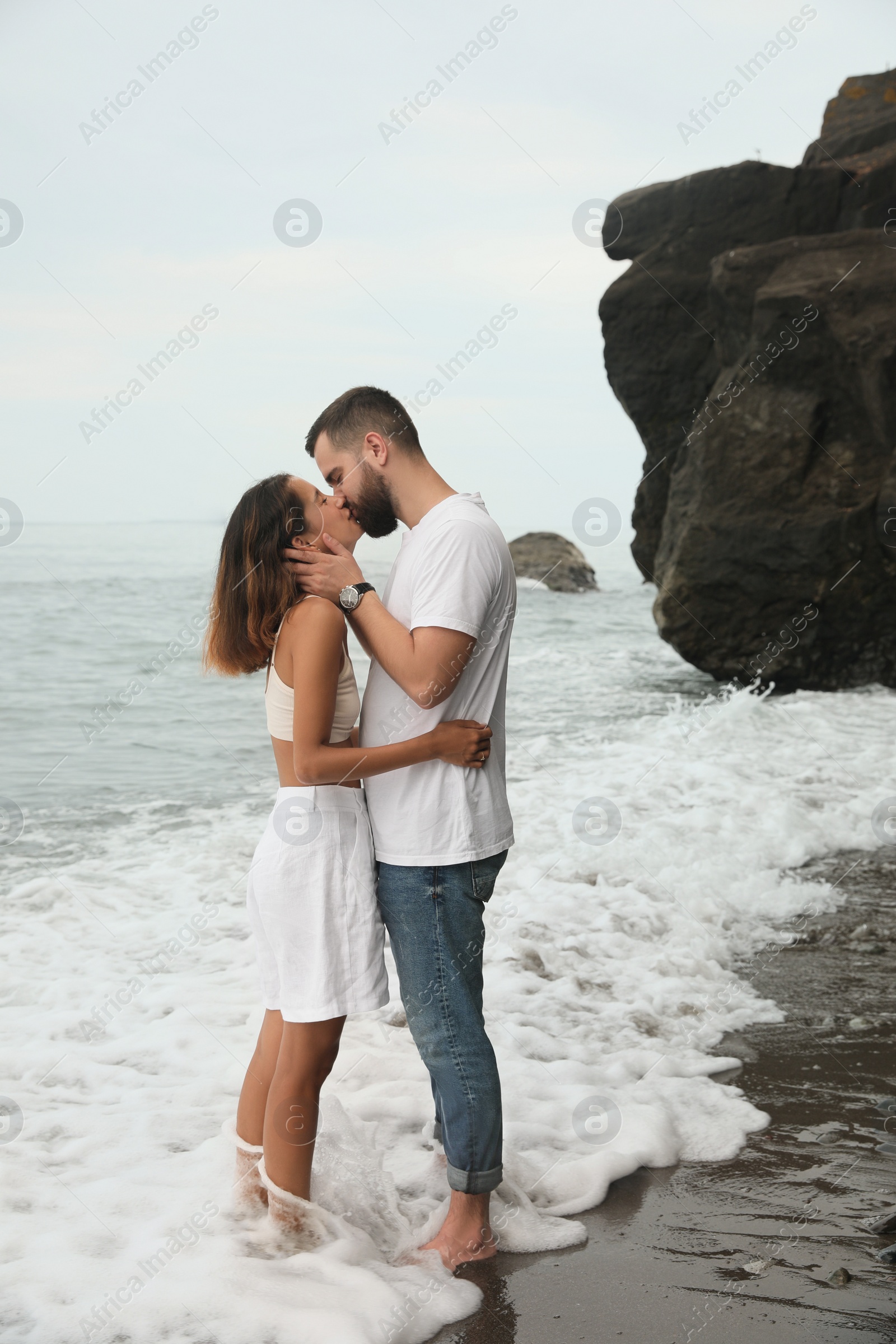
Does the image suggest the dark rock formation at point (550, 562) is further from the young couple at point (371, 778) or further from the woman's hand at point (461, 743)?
the woman's hand at point (461, 743)

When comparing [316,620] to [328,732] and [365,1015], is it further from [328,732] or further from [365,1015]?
[365,1015]

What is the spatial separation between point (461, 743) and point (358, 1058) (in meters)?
1.92

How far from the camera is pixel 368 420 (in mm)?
2666

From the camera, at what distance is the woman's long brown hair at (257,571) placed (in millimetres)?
2598

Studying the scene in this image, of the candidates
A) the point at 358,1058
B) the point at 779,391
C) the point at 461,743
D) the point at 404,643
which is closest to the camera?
the point at 404,643

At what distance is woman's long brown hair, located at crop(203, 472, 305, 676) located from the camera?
2598mm

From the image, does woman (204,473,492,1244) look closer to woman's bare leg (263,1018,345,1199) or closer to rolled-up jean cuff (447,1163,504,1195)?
woman's bare leg (263,1018,345,1199)

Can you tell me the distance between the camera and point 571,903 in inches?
223

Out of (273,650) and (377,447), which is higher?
(377,447)

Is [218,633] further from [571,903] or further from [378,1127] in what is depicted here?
[571,903]

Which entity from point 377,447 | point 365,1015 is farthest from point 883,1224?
point 377,447

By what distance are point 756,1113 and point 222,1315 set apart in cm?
180

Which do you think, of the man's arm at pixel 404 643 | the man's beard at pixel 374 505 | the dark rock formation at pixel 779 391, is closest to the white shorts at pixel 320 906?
the man's arm at pixel 404 643

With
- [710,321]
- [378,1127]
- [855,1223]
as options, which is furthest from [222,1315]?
[710,321]
